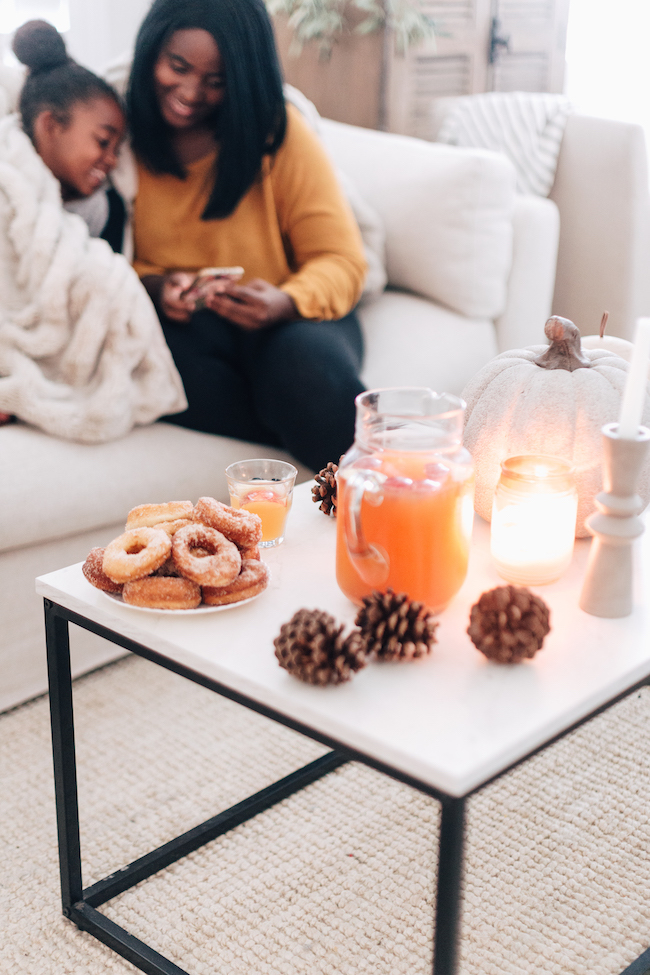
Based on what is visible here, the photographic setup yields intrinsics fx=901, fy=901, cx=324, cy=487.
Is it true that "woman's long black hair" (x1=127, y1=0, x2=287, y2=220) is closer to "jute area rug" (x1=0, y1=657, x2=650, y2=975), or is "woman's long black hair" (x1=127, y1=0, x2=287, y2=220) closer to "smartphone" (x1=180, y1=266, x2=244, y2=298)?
"smartphone" (x1=180, y1=266, x2=244, y2=298)

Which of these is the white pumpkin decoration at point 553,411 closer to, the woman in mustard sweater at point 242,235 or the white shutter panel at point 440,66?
the woman in mustard sweater at point 242,235

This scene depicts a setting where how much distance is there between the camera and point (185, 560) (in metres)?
0.77

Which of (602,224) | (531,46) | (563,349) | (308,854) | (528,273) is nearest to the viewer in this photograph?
(563,349)

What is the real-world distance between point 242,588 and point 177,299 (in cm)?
94

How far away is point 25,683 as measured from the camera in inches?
53.0

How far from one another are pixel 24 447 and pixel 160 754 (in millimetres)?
496

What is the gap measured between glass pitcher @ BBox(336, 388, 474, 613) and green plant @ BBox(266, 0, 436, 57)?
8.31 ft

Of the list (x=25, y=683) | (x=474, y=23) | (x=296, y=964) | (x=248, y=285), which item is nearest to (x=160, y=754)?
(x=25, y=683)

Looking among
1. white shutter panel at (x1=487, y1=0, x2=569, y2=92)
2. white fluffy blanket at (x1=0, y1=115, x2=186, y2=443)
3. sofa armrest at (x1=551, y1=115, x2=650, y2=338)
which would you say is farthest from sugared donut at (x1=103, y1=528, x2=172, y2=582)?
white shutter panel at (x1=487, y1=0, x2=569, y2=92)

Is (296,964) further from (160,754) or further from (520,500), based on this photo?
(520,500)

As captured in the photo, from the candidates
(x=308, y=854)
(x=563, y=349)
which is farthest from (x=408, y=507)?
(x=308, y=854)

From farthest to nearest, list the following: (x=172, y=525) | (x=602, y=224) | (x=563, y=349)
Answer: (x=602, y=224), (x=563, y=349), (x=172, y=525)

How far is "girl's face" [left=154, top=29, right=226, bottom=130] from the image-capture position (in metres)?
1.55

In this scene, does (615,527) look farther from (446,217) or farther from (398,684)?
(446,217)
